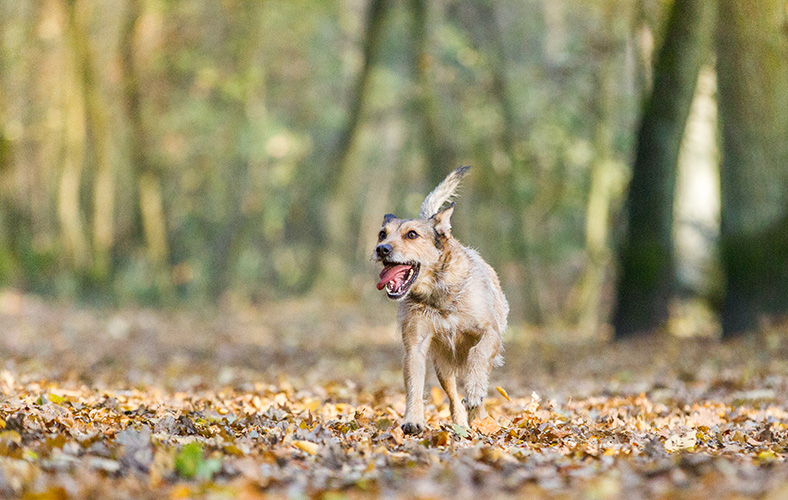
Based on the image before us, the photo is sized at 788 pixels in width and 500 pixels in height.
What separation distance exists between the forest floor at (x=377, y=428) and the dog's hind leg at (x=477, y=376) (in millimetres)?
191

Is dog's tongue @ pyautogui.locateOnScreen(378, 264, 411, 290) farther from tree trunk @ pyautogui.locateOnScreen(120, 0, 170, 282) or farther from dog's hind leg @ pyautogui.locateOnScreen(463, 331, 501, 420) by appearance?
tree trunk @ pyautogui.locateOnScreen(120, 0, 170, 282)

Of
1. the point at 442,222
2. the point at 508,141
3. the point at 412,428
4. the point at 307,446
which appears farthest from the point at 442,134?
the point at 307,446

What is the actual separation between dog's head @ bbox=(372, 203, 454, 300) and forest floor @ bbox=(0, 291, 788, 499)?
3.27ft

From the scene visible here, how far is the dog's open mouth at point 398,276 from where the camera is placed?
651 centimetres

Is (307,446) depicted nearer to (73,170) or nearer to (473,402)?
(473,402)

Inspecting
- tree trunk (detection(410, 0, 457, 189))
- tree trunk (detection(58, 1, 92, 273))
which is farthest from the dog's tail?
tree trunk (detection(58, 1, 92, 273))

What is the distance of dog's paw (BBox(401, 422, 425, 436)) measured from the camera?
20.0 ft

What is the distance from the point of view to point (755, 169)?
13523 millimetres

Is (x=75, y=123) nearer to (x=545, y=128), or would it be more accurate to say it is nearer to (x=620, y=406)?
(x=545, y=128)

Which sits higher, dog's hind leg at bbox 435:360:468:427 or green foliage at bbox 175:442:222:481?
dog's hind leg at bbox 435:360:468:427

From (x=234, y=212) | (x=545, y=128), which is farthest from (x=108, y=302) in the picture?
(x=545, y=128)

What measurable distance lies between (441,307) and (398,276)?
1.33 ft

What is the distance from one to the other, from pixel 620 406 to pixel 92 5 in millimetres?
20147

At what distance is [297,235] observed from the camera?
40.2m
